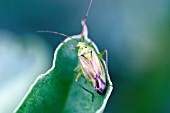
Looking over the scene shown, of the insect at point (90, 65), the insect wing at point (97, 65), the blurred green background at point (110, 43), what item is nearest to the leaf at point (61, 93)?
the insect at point (90, 65)

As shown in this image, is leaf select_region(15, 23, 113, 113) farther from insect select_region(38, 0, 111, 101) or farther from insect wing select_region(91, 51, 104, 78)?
insect wing select_region(91, 51, 104, 78)

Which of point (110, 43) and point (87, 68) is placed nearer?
point (87, 68)

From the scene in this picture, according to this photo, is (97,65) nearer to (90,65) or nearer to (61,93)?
(90,65)

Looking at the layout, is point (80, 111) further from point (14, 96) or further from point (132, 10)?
point (132, 10)

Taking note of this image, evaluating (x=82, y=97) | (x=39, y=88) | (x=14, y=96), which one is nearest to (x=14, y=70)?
(x=14, y=96)

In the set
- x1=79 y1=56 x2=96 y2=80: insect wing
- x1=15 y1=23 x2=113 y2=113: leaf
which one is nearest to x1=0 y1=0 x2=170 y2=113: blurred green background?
x1=79 y1=56 x2=96 y2=80: insect wing

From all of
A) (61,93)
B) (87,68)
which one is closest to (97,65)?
(87,68)
